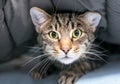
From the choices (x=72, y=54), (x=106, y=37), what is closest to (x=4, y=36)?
(x=72, y=54)

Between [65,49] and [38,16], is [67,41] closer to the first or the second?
[65,49]

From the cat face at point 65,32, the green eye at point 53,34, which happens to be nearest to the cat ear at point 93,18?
the cat face at point 65,32

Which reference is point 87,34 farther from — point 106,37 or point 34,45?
point 34,45

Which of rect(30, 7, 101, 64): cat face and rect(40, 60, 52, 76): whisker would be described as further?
rect(40, 60, 52, 76): whisker

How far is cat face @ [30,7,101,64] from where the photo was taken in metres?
1.07

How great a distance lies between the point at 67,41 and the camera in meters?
1.07

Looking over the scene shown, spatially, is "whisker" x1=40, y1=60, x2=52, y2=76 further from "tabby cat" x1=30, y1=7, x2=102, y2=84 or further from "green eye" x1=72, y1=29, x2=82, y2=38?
"green eye" x1=72, y1=29, x2=82, y2=38

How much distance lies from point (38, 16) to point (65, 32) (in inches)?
4.8

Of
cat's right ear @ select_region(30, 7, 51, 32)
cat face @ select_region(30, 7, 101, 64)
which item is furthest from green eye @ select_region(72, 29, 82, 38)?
cat's right ear @ select_region(30, 7, 51, 32)

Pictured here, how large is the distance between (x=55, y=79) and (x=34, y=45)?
0.22m

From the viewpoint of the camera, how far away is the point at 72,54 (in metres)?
1.07

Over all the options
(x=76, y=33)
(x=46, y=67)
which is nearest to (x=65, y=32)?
(x=76, y=33)

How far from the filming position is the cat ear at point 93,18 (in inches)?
43.8

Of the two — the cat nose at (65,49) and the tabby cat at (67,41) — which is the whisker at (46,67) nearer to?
the tabby cat at (67,41)
